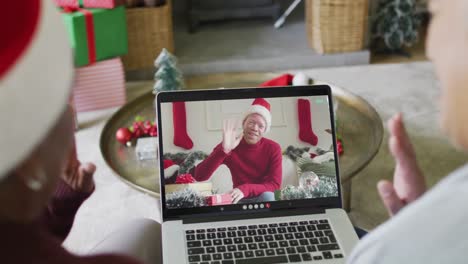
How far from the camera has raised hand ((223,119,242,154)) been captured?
4.37 ft

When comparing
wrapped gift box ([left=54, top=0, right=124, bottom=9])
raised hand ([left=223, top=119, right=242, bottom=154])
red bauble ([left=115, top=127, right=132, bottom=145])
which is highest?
wrapped gift box ([left=54, top=0, right=124, bottom=9])

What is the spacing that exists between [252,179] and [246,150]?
0.07 metres

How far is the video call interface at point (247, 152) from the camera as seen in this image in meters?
1.28

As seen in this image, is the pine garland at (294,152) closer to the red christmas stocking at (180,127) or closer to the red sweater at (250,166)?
the red sweater at (250,166)

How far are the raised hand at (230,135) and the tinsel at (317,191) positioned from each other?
153mm

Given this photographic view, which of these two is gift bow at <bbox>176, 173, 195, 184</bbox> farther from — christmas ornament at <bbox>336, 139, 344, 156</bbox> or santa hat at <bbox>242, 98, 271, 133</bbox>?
christmas ornament at <bbox>336, 139, 344, 156</bbox>

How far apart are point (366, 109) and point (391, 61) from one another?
1508mm

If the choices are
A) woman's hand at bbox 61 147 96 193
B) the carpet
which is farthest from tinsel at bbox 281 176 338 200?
the carpet

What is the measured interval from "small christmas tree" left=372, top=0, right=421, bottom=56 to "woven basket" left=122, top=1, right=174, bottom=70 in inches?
48.0

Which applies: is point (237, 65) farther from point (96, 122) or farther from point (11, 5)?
point (11, 5)

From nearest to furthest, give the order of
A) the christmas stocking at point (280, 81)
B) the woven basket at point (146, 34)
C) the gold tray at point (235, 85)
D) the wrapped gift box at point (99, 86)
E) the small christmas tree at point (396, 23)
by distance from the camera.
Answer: the gold tray at point (235, 85), the christmas stocking at point (280, 81), the wrapped gift box at point (99, 86), the woven basket at point (146, 34), the small christmas tree at point (396, 23)

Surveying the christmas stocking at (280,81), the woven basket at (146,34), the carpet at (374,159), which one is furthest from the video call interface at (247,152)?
the woven basket at (146,34)

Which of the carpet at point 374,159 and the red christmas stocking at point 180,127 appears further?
the carpet at point 374,159

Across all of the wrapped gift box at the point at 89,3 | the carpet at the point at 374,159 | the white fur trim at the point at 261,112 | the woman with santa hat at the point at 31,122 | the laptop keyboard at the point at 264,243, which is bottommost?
the carpet at the point at 374,159
